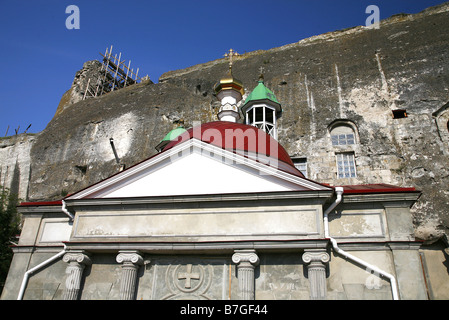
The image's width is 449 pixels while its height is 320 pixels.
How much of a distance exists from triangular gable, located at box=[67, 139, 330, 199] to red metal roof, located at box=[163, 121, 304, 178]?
42.7 inches

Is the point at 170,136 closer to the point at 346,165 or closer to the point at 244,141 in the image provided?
the point at 244,141

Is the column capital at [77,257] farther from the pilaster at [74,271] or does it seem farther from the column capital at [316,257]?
the column capital at [316,257]

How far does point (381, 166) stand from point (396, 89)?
12.3ft

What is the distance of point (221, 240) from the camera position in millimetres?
9141

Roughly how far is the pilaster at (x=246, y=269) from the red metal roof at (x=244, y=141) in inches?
128

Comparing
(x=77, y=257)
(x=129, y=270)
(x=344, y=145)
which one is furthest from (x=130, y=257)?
(x=344, y=145)

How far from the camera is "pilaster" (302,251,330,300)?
8297 millimetres

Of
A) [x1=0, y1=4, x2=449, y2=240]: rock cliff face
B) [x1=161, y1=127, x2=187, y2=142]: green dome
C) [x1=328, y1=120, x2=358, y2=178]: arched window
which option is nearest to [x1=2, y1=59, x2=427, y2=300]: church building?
[x1=0, y1=4, x2=449, y2=240]: rock cliff face

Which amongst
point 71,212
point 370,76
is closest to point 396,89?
point 370,76

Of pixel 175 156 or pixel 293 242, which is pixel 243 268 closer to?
pixel 293 242

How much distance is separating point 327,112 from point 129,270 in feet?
39.8

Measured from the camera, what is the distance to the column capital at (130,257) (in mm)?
9414

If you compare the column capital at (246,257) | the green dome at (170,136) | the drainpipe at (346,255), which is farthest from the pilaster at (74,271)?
the green dome at (170,136)
